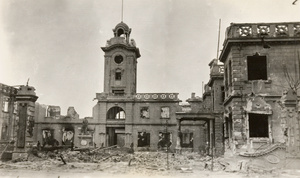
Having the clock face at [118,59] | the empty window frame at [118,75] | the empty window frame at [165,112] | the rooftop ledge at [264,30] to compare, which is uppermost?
the clock face at [118,59]

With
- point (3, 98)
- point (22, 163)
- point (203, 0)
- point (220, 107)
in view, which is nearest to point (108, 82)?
point (3, 98)

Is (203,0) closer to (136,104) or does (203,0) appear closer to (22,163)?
(22,163)

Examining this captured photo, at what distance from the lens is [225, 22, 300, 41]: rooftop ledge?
1662 centimetres

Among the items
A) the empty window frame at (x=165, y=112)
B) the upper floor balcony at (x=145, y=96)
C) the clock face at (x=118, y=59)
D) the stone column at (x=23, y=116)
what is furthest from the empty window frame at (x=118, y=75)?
the stone column at (x=23, y=116)

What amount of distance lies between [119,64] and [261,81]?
26773 mm

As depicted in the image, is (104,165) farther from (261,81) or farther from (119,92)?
(119,92)

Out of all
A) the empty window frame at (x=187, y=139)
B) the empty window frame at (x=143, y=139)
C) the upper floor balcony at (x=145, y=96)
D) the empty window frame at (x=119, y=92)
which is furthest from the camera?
the empty window frame at (x=187, y=139)

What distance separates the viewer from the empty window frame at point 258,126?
56.1 ft

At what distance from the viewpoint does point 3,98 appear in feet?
107

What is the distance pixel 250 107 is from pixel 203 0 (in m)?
6.54

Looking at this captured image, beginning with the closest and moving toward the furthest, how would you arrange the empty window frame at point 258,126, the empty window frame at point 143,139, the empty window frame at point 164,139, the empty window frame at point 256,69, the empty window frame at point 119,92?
1. the empty window frame at point 258,126
2. the empty window frame at point 256,69
3. the empty window frame at point 164,139
4. the empty window frame at point 119,92
5. the empty window frame at point 143,139

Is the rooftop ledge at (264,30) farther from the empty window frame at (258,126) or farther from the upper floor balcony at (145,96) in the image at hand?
the upper floor balcony at (145,96)

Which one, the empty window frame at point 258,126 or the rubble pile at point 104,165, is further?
the empty window frame at point 258,126

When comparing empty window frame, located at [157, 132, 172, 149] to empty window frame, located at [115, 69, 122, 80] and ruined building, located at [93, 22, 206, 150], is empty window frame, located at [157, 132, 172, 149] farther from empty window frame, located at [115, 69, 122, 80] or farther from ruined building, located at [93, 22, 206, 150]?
empty window frame, located at [115, 69, 122, 80]
